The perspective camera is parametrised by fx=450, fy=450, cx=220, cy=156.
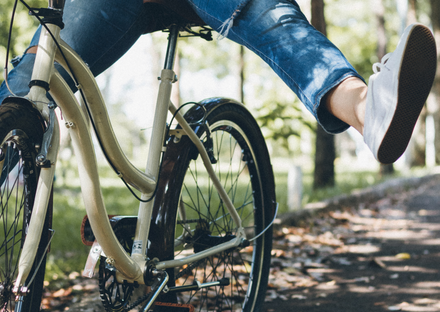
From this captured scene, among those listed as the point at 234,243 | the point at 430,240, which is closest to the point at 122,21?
the point at 234,243

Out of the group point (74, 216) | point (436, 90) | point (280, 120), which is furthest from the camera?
point (436, 90)

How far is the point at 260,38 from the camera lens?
1449mm

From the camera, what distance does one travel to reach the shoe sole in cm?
115

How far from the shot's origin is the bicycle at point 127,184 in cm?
117

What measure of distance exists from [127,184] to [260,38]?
25.3 inches

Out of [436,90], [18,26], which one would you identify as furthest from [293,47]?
[436,90]

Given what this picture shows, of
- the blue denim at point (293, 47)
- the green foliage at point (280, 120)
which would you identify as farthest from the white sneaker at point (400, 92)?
the green foliage at point (280, 120)

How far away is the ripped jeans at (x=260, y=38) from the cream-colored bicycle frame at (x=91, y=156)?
270 mm

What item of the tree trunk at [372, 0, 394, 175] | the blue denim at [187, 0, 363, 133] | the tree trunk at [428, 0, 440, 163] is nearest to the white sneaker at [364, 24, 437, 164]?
the blue denim at [187, 0, 363, 133]

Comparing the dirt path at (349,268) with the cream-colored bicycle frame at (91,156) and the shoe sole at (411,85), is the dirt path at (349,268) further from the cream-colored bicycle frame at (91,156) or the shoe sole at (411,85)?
the shoe sole at (411,85)

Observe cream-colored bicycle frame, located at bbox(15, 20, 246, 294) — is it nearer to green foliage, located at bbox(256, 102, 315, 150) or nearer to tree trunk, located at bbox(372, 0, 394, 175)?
green foliage, located at bbox(256, 102, 315, 150)

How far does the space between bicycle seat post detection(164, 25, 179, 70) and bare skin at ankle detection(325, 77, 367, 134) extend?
26.4 inches

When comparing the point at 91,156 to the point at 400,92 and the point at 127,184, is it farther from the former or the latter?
the point at 400,92

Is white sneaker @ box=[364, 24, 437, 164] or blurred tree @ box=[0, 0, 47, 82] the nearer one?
white sneaker @ box=[364, 24, 437, 164]
